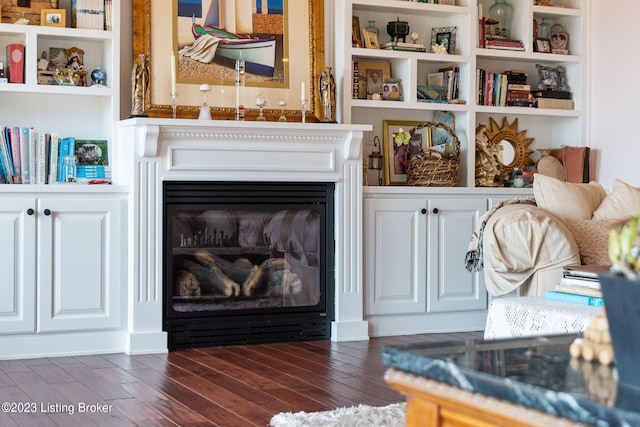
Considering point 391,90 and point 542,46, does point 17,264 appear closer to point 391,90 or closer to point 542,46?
point 391,90

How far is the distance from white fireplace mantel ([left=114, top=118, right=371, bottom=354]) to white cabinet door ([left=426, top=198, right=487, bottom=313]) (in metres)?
0.49

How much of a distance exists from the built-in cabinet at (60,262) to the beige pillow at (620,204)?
2503 millimetres

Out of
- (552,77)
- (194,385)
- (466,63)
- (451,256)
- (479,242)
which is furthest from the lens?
(552,77)

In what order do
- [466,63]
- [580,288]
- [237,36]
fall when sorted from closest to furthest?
[580,288]
[237,36]
[466,63]

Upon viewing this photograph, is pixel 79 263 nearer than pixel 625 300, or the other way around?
pixel 625 300

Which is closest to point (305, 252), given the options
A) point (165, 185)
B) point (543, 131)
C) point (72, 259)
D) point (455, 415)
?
point (165, 185)

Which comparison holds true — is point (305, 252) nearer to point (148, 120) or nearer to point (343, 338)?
point (343, 338)

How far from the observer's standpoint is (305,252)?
16.4ft

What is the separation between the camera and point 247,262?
16.0ft

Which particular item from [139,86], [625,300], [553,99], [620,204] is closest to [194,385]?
[139,86]

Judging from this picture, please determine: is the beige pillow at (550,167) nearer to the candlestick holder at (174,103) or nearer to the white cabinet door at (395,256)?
the white cabinet door at (395,256)

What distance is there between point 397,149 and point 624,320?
4.29m

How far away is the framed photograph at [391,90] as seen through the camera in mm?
5453

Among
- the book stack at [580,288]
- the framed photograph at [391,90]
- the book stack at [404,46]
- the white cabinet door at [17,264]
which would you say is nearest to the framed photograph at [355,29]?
the book stack at [404,46]
